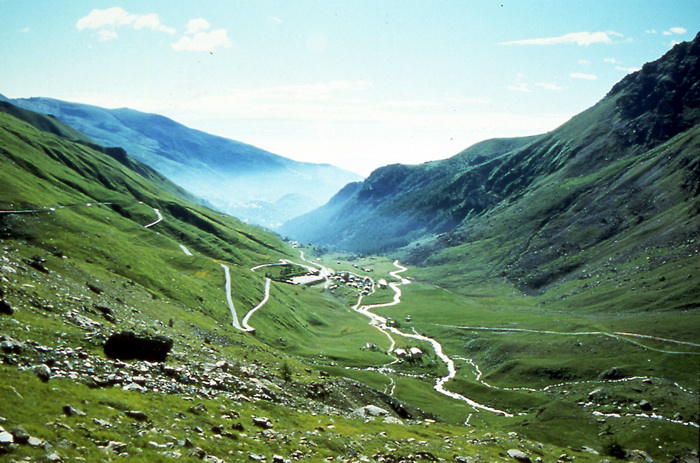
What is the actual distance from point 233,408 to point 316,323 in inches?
6182

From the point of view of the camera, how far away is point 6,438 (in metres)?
20.5

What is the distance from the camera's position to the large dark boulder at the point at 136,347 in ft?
131

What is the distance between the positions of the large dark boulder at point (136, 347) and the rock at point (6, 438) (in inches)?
749

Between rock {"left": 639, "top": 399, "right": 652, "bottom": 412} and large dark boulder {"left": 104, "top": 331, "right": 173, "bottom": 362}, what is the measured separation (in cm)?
8677

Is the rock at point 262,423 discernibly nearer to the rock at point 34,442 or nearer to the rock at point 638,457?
the rock at point 34,442

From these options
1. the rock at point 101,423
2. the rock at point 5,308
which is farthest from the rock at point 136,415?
the rock at point 5,308

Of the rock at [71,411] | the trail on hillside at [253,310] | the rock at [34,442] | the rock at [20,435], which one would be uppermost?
the rock at [20,435]

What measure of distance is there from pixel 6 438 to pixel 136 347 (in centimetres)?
2123

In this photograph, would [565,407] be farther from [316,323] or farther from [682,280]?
[682,280]

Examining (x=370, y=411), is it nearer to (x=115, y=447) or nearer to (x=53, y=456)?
(x=115, y=447)

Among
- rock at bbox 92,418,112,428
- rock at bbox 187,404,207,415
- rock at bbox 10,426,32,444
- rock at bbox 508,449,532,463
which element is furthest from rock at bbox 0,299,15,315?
rock at bbox 508,449,532,463

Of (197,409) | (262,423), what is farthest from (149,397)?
(262,423)

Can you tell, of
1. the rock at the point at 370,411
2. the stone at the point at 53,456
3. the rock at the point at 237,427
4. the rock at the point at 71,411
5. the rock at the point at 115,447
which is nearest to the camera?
the stone at the point at 53,456

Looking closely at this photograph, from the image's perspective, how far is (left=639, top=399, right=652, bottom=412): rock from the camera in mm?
83938
